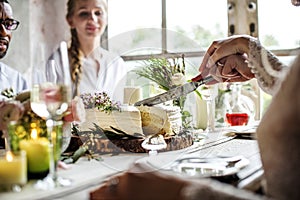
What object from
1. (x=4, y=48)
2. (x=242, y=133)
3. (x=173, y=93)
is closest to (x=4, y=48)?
(x=4, y=48)

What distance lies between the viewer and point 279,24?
2.75 meters

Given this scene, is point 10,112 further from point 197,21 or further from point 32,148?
point 197,21

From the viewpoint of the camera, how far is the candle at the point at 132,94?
1.59 metres

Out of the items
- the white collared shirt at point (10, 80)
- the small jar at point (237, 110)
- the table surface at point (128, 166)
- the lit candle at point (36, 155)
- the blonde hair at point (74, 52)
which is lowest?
the table surface at point (128, 166)

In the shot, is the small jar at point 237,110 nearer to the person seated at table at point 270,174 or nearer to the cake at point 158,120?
the cake at point 158,120

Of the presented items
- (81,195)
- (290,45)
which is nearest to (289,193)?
(81,195)

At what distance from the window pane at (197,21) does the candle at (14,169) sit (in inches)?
74.9

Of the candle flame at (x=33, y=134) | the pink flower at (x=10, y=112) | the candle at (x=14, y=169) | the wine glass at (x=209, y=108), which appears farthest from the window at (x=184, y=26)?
the candle at (x=14, y=169)

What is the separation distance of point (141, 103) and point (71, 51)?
6.68ft

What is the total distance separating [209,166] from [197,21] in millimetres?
2011

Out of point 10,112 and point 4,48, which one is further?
point 4,48

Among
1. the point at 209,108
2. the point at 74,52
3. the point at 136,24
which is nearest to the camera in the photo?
the point at 209,108

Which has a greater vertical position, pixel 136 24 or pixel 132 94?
pixel 136 24

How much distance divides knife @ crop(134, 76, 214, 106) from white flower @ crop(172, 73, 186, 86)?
4 centimetres
